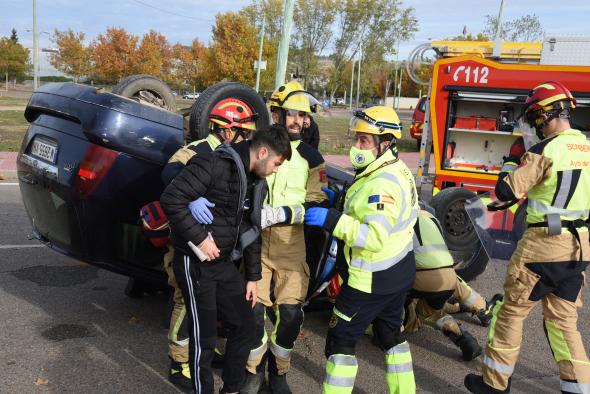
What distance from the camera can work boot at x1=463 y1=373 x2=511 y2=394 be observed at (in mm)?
3322

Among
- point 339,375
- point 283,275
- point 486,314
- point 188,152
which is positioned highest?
point 188,152

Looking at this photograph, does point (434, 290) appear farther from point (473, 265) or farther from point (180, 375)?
point (473, 265)

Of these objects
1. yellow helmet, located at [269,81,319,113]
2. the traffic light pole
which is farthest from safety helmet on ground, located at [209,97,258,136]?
the traffic light pole

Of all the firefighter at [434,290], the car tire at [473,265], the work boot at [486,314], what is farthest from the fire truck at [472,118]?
the firefighter at [434,290]

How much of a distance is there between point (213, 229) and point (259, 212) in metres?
0.35

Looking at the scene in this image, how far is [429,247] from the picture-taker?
3799 mm

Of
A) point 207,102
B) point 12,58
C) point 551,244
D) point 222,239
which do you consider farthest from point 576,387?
point 12,58

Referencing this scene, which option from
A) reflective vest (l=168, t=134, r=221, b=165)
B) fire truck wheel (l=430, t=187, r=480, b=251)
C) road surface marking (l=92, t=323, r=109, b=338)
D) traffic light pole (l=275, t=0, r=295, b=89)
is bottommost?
road surface marking (l=92, t=323, r=109, b=338)

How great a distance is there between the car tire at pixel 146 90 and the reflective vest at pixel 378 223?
92.7 inches

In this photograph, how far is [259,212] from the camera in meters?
3.07

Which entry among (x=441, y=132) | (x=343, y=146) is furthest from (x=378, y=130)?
(x=343, y=146)

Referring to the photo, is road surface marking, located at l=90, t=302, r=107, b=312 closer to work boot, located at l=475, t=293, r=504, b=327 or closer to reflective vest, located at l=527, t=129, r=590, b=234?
work boot, located at l=475, t=293, r=504, b=327

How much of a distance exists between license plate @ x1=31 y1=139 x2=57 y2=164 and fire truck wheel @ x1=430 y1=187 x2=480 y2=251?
3962 millimetres

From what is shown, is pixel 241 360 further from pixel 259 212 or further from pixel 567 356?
pixel 567 356
